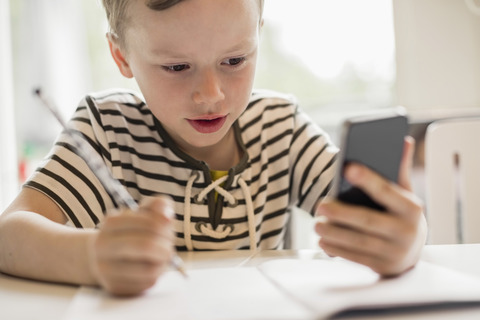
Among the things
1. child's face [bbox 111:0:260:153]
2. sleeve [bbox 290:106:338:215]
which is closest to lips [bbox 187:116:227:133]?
child's face [bbox 111:0:260:153]

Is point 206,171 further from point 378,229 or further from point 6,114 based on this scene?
point 6,114

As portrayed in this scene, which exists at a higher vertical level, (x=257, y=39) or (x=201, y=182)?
(x=257, y=39)

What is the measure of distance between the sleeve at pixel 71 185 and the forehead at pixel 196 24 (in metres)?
0.23

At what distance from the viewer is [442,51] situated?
1.95 m

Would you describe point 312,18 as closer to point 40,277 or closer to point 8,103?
point 8,103

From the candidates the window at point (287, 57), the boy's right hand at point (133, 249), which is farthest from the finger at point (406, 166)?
the window at point (287, 57)

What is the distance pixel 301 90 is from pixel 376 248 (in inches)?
68.6

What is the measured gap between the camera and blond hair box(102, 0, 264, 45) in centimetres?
81

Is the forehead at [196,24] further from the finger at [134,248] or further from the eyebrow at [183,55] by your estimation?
the finger at [134,248]

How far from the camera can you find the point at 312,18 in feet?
7.29

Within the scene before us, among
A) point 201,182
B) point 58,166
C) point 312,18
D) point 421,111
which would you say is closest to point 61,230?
point 58,166

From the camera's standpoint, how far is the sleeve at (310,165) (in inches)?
40.6

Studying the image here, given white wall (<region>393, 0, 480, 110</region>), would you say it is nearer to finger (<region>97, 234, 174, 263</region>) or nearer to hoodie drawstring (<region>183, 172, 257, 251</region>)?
hoodie drawstring (<region>183, 172, 257, 251</region>)

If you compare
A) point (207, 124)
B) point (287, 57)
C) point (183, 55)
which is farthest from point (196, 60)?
point (287, 57)
